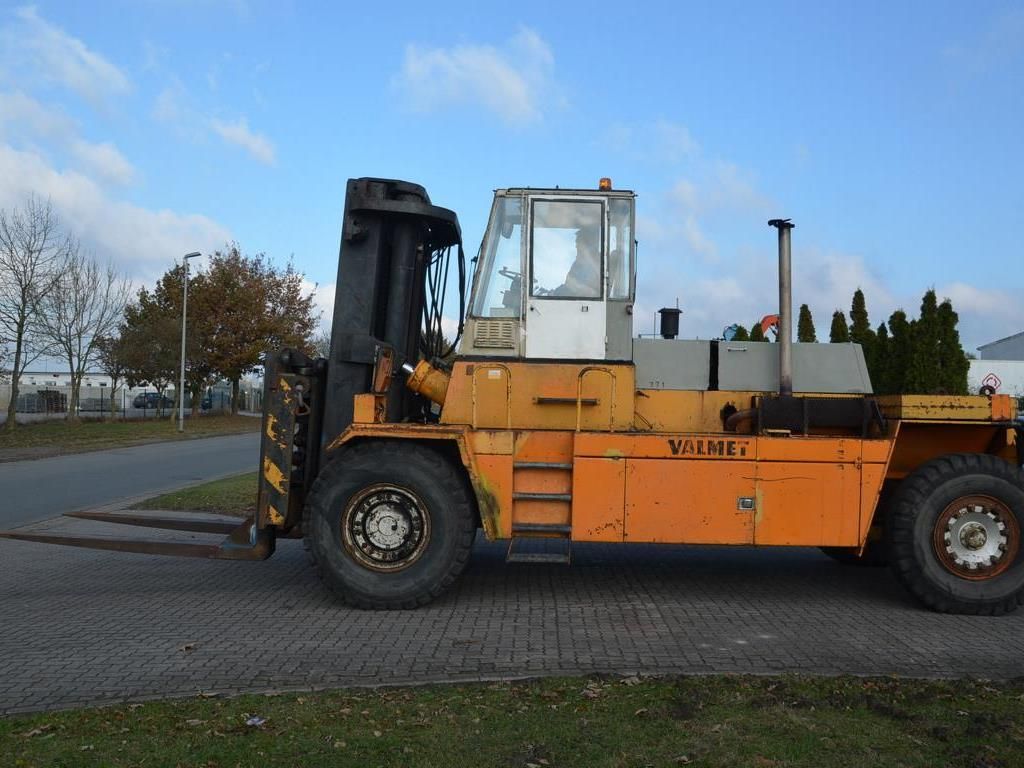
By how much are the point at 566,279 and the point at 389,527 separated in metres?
2.47

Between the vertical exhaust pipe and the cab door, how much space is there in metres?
1.48

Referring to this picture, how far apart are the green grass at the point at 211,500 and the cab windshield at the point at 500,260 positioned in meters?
6.82

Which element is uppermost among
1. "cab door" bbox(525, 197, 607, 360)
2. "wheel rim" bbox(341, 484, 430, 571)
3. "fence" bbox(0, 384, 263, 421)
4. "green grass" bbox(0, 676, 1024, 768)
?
"cab door" bbox(525, 197, 607, 360)

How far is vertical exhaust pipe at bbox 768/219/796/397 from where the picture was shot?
8234 mm

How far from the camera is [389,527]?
312 inches

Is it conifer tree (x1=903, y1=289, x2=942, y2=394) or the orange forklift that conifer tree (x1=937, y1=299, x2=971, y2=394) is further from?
the orange forklift

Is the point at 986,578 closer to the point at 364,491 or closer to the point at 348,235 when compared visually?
the point at 364,491

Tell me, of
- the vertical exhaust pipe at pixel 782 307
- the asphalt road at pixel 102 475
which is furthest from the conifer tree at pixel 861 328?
the vertical exhaust pipe at pixel 782 307

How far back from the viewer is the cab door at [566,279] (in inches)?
320

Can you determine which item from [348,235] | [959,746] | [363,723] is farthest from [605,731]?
[348,235]

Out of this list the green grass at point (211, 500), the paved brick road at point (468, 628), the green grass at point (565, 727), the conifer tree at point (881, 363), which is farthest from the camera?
the conifer tree at point (881, 363)

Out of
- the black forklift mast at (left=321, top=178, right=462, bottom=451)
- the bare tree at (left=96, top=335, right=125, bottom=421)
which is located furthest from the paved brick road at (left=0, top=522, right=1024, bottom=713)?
the bare tree at (left=96, top=335, right=125, bottom=421)

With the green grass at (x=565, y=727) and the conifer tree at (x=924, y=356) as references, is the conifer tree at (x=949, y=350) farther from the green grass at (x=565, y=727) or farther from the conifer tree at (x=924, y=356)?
the green grass at (x=565, y=727)

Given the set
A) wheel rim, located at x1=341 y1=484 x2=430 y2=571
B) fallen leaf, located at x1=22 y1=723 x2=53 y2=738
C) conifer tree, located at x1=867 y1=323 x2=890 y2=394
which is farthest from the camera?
conifer tree, located at x1=867 y1=323 x2=890 y2=394
